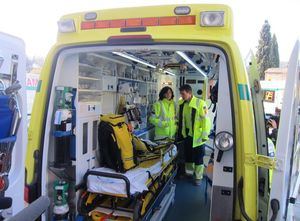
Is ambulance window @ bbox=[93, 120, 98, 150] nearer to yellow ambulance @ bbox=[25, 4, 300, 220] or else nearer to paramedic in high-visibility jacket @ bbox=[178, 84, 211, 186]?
yellow ambulance @ bbox=[25, 4, 300, 220]

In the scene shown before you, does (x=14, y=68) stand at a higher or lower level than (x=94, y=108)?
higher

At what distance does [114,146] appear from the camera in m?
3.41

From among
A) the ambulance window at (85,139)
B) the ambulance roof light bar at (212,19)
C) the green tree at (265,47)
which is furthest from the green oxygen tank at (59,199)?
the green tree at (265,47)

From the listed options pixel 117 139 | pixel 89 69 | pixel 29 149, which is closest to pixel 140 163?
pixel 117 139

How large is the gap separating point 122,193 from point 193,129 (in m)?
2.96

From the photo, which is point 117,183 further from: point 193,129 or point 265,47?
point 265,47

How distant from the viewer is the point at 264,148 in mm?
2262

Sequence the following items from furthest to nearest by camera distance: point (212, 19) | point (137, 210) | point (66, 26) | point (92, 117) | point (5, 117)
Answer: point (92, 117) → point (137, 210) → point (66, 26) → point (212, 19) → point (5, 117)

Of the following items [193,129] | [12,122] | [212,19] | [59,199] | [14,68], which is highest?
[212,19]

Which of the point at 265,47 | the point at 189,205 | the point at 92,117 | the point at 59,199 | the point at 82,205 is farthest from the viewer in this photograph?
the point at 265,47

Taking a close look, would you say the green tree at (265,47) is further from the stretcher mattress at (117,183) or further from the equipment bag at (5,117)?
the equipment bag at (5,117)

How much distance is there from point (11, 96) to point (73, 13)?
4.12 ft

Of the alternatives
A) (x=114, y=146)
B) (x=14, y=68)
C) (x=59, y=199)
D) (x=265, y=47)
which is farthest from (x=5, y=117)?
(x=265, y=47)

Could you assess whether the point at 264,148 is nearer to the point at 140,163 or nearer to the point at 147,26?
the point at 147,26
